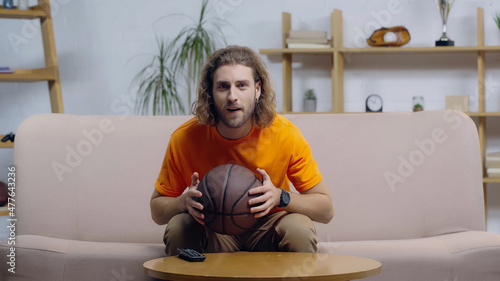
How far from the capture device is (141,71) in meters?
4.34

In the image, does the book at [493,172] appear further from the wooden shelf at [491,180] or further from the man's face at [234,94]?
the man's face at [234,94]

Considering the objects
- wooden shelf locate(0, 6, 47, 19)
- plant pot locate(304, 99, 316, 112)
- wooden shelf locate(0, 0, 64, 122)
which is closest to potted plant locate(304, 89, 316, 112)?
plant pot locate(304, 99, 316, 112)

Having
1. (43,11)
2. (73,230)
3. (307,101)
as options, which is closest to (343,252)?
(73,230)

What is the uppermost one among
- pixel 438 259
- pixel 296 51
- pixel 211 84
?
pixel 296 51

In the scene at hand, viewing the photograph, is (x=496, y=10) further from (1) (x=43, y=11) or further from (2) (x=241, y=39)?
(1) (x=43, y=11)

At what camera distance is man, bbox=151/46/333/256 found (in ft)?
6.33

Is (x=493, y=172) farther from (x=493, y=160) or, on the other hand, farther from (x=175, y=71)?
(x=175, y=71)

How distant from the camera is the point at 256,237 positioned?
1962 mm

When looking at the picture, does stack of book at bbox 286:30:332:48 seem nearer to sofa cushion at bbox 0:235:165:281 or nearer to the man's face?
the man's face

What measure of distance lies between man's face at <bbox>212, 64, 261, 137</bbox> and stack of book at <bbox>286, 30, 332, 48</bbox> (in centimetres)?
203

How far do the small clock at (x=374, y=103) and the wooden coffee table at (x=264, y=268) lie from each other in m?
2.52

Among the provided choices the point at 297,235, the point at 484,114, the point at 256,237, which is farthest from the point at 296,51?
the point at 297,235

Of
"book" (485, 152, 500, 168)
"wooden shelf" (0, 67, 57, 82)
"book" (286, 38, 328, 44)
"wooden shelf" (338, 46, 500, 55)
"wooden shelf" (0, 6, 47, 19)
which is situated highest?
"wooden shelf" (0, 6, 47, 19)

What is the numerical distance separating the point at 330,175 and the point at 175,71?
2003mm
